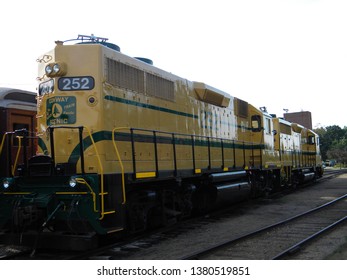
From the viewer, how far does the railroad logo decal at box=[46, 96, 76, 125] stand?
727 cm

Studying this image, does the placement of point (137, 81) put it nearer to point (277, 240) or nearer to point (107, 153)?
point (107, 153)

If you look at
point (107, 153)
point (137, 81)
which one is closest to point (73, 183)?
point (107, 153)

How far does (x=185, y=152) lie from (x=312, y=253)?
423 centimetres

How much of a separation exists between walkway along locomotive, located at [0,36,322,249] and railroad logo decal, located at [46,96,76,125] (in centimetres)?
2

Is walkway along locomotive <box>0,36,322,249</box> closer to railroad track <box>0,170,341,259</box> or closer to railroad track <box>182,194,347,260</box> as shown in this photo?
railroad track <box>0,170,341,259</box>

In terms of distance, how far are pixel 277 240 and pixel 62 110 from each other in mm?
5232

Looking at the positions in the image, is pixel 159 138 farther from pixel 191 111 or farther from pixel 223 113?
pixel 223 113

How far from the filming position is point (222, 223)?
32.2 ft

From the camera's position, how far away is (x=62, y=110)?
288 inches

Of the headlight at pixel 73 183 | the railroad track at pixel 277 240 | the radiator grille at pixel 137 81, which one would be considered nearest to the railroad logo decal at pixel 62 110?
the radiator grille at pixel 137 81

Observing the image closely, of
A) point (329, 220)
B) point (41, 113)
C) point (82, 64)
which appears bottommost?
point (329, 220)

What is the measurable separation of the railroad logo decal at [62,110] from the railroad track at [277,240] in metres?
3.57

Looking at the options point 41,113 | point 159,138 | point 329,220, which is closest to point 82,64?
point 41,113

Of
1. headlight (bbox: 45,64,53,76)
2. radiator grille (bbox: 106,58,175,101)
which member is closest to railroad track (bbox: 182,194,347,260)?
radiator grille (bbox: 106,58,175,101)
